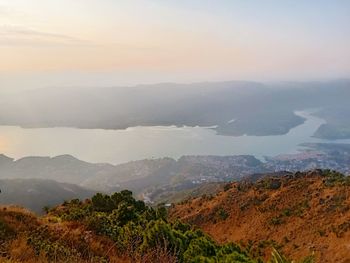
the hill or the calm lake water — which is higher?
the hill

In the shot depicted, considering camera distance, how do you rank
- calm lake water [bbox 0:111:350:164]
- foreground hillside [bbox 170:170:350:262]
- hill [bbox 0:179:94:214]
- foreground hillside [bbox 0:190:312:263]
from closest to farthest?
foreground hillside [bbox 0:190:312:263] < foreground hillside [bbox 170:170:350:262] < hill [bbox 0:179:94:214] < calm lake water [bbox 0:111:350:164]

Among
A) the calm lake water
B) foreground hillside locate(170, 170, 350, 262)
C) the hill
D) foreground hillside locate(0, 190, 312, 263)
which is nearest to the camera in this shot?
foreground hillside locate(0, 190, 312, 263)

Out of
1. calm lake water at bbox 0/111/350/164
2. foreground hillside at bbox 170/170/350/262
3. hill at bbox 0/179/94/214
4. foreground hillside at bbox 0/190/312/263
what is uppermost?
foreground hillside at bbox 0/190/312/263

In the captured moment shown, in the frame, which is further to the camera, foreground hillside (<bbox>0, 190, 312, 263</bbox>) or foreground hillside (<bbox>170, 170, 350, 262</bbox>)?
foreground hillside (<bbox>170, 170, 350, 262</bbox>)

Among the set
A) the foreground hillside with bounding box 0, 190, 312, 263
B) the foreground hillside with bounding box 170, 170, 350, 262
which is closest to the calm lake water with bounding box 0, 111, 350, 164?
the foreground hillside with bounding box 170, 170, 350, 262

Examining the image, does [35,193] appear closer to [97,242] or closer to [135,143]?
[97,242]

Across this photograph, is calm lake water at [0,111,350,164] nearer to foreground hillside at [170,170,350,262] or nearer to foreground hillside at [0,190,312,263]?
foreground hillside at [170,170,350,262]

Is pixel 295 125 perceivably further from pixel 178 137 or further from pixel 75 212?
pixel 75 212
